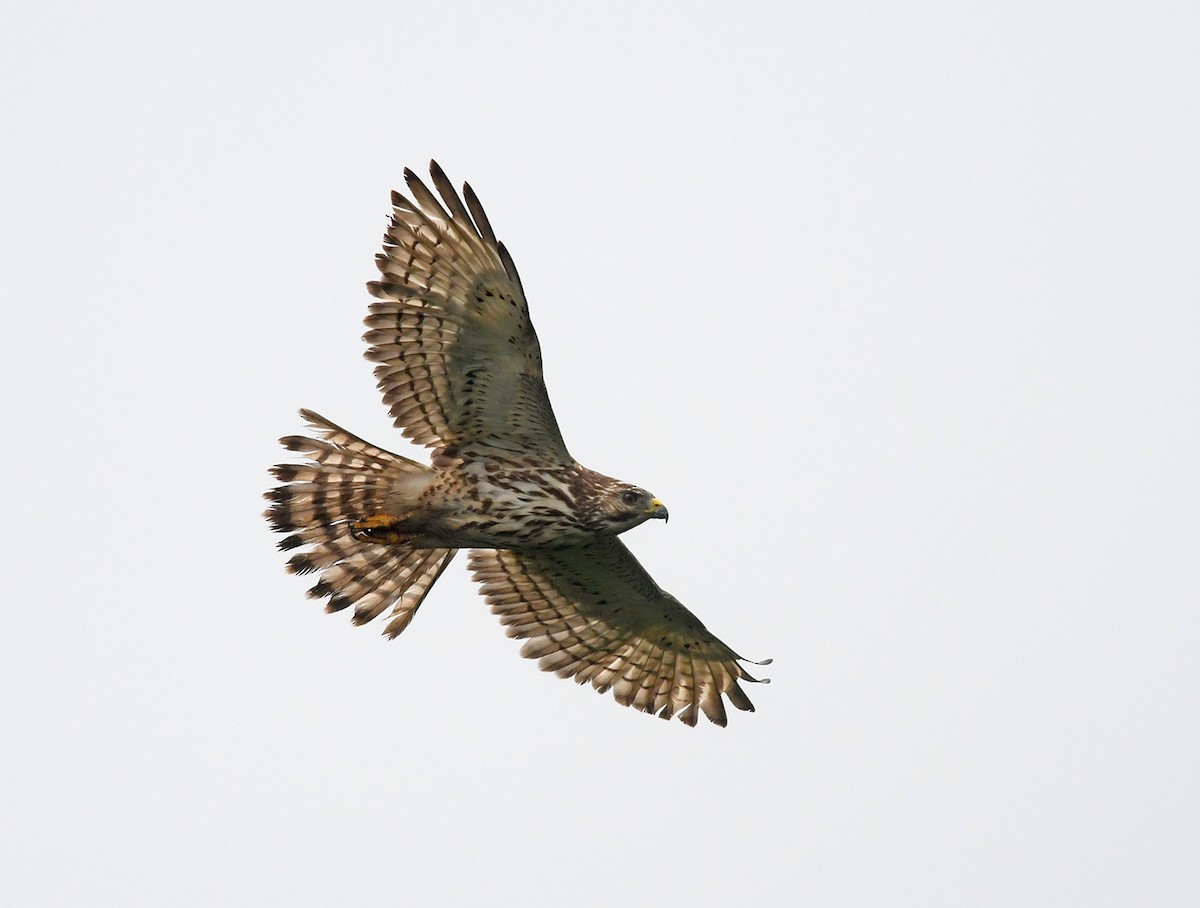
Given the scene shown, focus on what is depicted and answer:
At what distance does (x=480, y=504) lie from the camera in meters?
13.8

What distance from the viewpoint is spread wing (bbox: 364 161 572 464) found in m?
13.2

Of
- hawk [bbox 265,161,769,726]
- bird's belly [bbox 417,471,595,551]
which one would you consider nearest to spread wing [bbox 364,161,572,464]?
hawk [bbox 265,161,769,726]

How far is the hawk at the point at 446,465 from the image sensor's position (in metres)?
13.3

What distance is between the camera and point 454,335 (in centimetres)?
1352

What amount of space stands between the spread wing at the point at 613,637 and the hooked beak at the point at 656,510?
5.48 ft

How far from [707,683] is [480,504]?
3.02 meters

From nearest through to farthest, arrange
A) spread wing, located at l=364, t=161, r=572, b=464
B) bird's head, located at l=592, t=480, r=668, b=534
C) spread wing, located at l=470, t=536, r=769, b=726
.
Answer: spread wing, located at l=364, t=161, r=572, b=464 < bird's head, located at l=592, t=480, r=668, b=534 < spread wing, located at l=470, t=536, r=769, b=726

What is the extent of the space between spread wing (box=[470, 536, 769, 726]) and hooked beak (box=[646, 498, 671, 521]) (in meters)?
1.67

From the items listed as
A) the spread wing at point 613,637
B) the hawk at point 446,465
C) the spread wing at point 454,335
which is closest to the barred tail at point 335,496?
the hawk at point 446,465

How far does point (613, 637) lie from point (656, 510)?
2.24 metres

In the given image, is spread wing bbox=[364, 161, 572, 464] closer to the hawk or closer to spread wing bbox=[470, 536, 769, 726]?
the hawk

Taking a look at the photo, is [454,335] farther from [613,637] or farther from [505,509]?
[613,637]

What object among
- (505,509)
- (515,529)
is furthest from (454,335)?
(515,529)

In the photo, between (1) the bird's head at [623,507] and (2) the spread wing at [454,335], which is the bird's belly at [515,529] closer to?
(1) the bird's head at [623,507]
